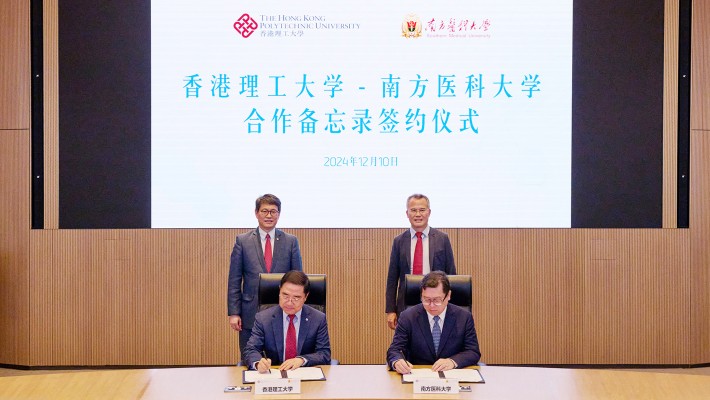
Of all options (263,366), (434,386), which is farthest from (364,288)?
(434,386)

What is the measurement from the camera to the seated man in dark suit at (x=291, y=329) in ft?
13.3

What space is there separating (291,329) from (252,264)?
1196 millimetres

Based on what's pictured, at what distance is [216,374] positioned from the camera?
3.70m

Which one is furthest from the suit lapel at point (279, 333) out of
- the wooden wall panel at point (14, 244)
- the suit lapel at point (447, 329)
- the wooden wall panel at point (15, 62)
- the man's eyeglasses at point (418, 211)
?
the wooden wall panel at point (15, 62)

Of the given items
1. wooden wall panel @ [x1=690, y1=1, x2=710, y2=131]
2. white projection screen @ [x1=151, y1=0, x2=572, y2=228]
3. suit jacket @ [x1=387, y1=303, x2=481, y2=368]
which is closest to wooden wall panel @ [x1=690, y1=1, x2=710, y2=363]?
wooden wall panel @ [x1=690, y1=1, x2=710, y2=131]

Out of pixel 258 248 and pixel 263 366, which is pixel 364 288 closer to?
pixel 258 248

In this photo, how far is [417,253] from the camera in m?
5.43

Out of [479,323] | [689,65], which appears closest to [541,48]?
[689,65]

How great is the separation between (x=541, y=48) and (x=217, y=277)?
316cm

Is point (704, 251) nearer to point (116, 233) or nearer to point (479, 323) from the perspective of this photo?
point (479, 323)

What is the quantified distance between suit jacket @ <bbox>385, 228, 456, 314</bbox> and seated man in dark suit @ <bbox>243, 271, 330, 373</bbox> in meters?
1.31

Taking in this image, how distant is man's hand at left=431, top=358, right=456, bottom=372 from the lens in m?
3.71

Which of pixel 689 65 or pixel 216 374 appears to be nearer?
pixel 216 374

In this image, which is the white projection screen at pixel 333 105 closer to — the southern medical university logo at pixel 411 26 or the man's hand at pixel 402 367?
the southern medical university logo at pixel 411 26
